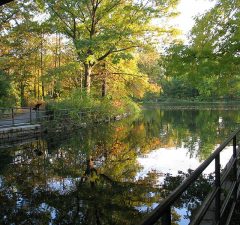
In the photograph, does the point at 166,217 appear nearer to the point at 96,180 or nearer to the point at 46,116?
the point at 96,180

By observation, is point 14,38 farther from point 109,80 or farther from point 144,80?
point 144,80

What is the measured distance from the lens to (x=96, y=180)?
9.58m

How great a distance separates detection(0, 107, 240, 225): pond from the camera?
6.90m

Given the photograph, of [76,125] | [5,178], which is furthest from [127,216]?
[76,125]

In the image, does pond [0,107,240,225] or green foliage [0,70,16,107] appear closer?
pond [0,107,240,225]

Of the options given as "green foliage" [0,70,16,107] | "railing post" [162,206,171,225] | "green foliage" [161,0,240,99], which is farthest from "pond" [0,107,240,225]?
"green foliage" [0,70,16,107]

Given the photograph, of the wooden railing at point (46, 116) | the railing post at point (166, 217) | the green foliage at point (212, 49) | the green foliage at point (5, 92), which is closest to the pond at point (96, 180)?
the green foliage at point (212, 49)

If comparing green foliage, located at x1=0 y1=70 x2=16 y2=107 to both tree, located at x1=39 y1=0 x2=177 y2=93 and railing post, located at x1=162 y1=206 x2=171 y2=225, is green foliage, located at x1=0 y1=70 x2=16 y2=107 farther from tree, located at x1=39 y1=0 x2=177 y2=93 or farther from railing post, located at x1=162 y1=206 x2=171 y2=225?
railing post, located at x1=162 y1=206 x2=171 y2=225

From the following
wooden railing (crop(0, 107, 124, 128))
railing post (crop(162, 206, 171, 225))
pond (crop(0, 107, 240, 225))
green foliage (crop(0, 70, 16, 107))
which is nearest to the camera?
railing post (crop(162, 206, 171, 225))

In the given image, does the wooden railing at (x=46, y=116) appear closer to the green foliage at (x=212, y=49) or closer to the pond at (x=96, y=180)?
the pond at (x=96, y=180)

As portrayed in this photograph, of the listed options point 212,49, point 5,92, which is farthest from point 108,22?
point 212,49

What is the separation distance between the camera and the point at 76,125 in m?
24.8

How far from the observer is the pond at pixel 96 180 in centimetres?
690

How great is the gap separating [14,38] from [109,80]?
1091 centimetres
